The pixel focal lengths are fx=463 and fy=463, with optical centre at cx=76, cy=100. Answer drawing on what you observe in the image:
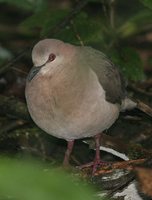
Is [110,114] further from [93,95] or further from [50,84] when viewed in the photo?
[50,84]

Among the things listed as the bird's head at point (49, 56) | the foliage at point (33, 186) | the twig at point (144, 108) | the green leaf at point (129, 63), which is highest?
the foliage at point (33, 186)

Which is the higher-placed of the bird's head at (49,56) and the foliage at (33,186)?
the foliage at (33,186)

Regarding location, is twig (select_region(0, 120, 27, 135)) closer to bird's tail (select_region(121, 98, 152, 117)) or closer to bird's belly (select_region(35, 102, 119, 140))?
bird's tail (select_region(121, 98, 152, 117))

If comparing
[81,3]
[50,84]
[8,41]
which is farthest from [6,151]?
[8,41]

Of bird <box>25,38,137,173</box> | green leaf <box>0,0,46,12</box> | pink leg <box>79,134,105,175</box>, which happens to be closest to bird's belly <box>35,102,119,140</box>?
bird <box>25,38,137,173</box>

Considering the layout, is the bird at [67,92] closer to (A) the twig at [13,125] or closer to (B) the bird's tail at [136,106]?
(B) the bird's tail at [136,106]

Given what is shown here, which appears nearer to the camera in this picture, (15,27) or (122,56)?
(122,56)

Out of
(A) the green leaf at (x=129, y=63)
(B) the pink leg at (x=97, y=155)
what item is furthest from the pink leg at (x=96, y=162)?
(A) the green leaf at (x=129, y=63)
